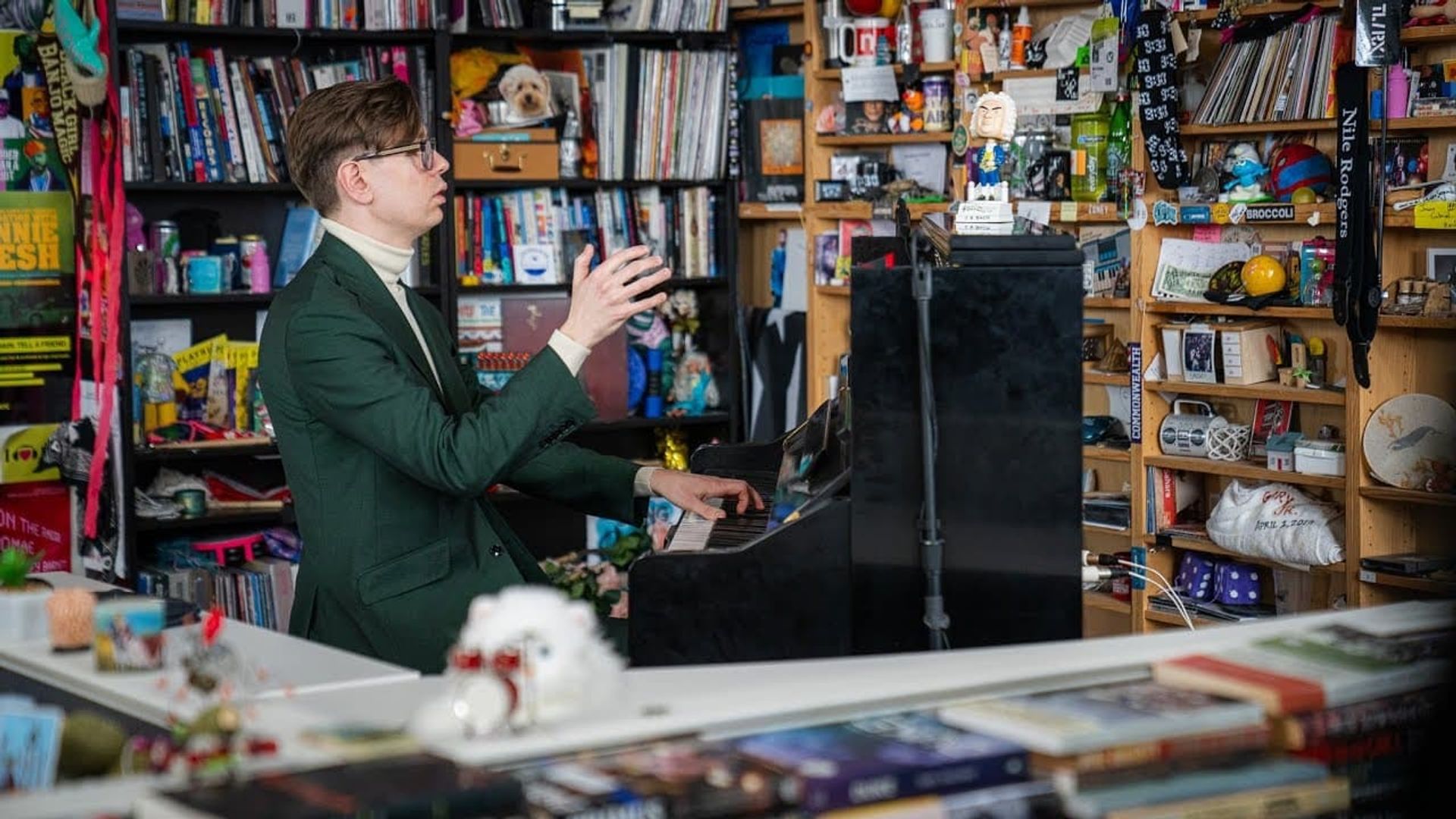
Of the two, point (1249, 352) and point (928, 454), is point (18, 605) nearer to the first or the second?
point (928, 454)

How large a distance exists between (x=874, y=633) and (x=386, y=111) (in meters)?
1.22

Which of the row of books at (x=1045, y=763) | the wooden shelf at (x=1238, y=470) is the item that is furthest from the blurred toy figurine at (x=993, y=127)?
the row of books at (x=1045, y=763)

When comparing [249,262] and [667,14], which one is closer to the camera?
[249,262]

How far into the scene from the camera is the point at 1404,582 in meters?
4.27

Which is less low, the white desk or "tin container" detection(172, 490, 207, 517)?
the white desk

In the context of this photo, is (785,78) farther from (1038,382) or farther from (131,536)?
(1038,382)

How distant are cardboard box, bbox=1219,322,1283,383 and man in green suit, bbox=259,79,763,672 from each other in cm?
203

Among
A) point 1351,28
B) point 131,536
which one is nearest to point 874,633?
point 1351,28

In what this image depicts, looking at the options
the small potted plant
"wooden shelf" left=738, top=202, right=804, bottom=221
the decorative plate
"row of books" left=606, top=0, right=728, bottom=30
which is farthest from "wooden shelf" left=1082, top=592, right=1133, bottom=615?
the small potted plant

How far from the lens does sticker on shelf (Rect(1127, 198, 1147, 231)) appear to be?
4852 millimetres

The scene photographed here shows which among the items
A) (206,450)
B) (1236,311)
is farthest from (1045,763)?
(206,450)

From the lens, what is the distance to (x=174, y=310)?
17.4 feet

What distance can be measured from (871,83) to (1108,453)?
1.38 metres

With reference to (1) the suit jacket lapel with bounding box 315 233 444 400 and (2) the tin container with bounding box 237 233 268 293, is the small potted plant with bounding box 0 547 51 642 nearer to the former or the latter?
(1) the suit jacket lapel with bounding box 315 233 444 400
